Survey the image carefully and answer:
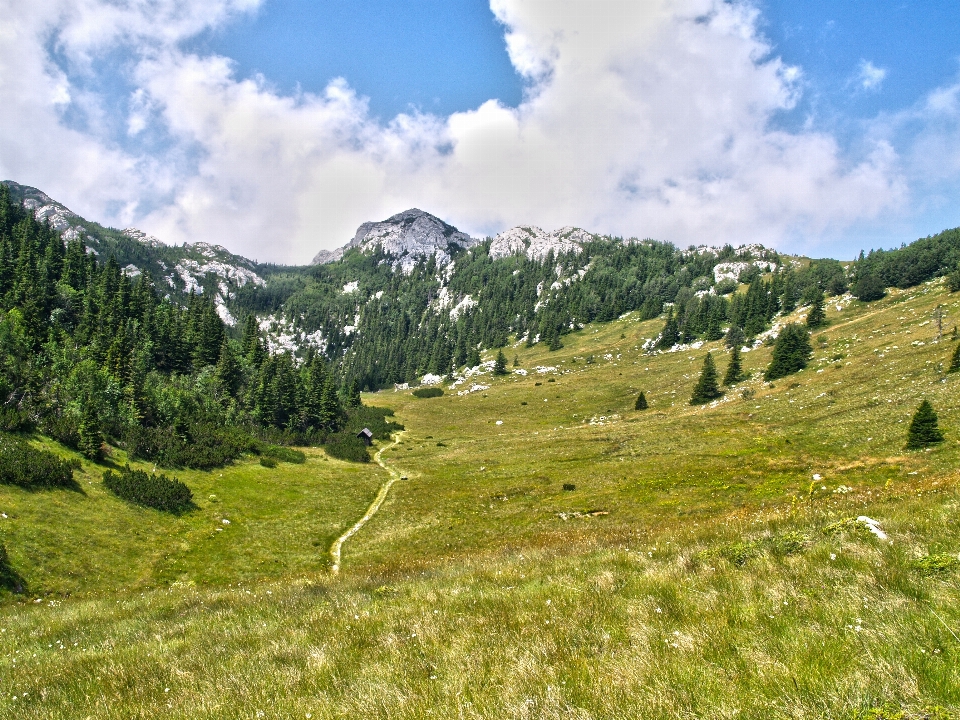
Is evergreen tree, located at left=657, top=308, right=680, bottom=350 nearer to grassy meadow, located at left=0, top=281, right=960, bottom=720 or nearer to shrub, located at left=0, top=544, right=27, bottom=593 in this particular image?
grassy meadow, located at left=0, top=281, right=960, bottom=720

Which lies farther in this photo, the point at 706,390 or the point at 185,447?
the point at 706,390

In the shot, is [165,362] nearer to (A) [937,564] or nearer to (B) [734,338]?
(A) [937,564]

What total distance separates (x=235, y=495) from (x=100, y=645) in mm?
39029

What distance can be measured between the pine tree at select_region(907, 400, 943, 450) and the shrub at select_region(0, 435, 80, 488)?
61823 millimetres

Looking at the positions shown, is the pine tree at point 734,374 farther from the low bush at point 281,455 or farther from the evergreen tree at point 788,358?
the low bush at point 281,455

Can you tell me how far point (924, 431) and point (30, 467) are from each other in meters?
63.1

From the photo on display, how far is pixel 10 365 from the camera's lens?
53000 millimetres

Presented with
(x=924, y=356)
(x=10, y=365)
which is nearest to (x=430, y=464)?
(x=10, y=365)

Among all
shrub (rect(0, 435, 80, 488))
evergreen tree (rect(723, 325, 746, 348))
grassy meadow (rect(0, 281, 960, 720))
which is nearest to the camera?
grassy meadow (rect(0, 281, 960, 720))

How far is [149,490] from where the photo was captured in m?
37.3

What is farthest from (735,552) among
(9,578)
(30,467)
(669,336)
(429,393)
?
(669,336)

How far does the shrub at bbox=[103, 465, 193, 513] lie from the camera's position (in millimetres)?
36594

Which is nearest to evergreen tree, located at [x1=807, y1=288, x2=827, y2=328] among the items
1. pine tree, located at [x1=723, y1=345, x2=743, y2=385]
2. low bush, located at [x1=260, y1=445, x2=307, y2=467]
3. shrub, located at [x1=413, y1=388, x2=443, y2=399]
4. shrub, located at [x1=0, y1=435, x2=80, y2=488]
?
pine tree, located at [x1=723, y1=345, x2=743, y2=385]

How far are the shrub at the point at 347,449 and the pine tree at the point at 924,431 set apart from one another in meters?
Answer: 61.3
